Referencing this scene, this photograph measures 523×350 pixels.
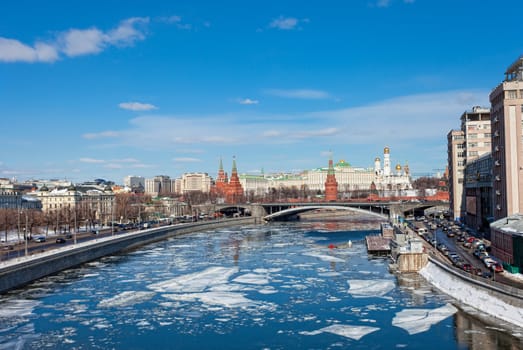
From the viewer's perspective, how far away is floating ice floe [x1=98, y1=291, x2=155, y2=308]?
28.5 m

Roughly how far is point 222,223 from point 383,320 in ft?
224

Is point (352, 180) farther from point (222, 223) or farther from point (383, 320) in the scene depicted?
point (383, 320)

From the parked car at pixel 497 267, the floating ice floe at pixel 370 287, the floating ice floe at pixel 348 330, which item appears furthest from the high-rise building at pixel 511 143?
the floating ice floe at pixel 348 330

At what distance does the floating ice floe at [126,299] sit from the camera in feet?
93.5

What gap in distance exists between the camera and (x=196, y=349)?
68.6 ft

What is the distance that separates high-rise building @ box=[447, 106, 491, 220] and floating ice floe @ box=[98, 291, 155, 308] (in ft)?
144

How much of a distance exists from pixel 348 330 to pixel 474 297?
756cm

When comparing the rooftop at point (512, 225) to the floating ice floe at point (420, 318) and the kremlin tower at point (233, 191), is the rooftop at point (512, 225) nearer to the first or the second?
the floating ice floe at point (420, 318)

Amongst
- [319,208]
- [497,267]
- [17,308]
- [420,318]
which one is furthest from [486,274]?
[319,208]

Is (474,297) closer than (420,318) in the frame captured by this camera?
No

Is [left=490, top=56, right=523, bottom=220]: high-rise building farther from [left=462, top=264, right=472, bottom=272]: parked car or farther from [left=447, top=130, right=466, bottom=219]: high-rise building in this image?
[left=447, top=130, right=466, bottom=219]: high-rise building

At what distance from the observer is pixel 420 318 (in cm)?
2477

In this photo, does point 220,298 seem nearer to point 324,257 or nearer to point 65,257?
point 65,257

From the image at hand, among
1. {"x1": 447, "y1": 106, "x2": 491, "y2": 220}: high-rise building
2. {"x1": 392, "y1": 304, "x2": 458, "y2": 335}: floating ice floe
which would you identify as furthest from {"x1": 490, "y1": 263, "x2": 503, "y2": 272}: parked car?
{"x1": 447, "y1": 106, "x2": 491, "y2": 220}: high-rise building
